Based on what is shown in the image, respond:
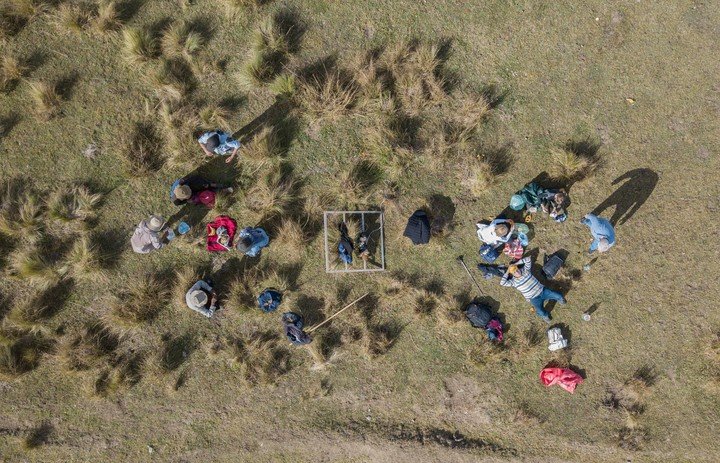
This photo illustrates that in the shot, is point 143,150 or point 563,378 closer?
point 143,150

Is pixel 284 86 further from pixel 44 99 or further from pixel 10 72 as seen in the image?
pixel 10 72

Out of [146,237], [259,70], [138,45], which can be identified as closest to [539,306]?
[259,70]

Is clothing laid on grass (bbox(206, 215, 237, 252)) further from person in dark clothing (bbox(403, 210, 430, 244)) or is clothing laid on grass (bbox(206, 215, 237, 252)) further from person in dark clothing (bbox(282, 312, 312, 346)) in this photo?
person in dark clothing (bbox(403, 210, 430, 244))

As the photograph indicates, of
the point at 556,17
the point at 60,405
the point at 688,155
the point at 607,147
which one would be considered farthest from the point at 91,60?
the point at 688,155

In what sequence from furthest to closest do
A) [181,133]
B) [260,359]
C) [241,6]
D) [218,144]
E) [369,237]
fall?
[369,237] → [260,359] → [241,6] → [181,133] → [218,144]

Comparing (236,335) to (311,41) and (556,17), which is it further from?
(556,17)

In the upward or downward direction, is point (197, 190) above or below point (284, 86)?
below

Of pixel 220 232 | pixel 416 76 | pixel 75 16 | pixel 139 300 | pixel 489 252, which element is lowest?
pixel 139 300

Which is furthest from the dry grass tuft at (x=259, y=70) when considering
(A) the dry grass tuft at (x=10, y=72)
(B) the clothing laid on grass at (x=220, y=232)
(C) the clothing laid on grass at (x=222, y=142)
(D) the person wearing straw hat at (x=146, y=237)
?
(A) the dry grass tuft at (x=10, y=72)
